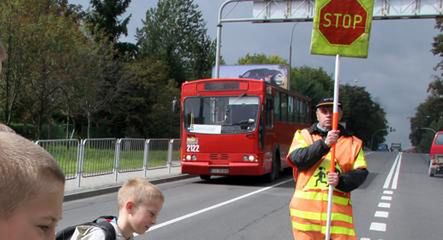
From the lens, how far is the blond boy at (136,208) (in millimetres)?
3338

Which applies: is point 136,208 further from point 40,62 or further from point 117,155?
point 40,62

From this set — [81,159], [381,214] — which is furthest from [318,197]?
[81,159]

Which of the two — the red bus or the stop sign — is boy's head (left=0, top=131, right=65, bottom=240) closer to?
the stop sign

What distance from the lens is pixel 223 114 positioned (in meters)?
18.7

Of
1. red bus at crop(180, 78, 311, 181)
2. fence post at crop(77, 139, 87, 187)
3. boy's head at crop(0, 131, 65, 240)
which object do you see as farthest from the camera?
red bus at crop(180, 78, 311, 181)

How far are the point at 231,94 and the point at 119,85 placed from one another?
27.4 m

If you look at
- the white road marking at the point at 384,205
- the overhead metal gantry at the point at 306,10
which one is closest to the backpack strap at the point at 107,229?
the white road marking at the point at 384,205

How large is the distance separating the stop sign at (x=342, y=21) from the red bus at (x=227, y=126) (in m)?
12.9

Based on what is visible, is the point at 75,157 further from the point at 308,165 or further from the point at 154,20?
the point at 154,20

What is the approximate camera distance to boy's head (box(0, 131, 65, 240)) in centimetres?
113

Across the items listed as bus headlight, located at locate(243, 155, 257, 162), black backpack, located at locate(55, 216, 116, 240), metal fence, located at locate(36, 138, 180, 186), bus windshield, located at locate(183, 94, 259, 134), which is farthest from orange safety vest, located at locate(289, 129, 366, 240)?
bus windshield, located at locate(183, 94, 259, 134)

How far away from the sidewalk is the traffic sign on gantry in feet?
25.8

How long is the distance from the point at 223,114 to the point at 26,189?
690 inches

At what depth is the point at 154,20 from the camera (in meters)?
79.5
